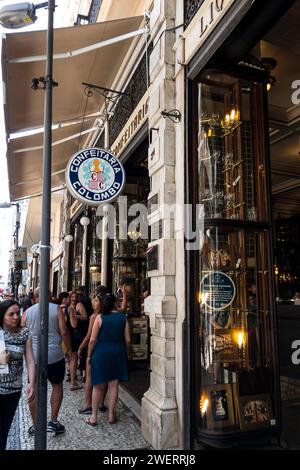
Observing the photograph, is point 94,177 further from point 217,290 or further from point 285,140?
point 285,140

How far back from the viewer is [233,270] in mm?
4770

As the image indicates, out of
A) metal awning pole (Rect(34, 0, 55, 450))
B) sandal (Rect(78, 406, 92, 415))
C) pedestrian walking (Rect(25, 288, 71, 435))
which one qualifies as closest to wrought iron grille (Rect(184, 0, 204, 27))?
metal awning pole (Rect(34, 0, 55, 450))

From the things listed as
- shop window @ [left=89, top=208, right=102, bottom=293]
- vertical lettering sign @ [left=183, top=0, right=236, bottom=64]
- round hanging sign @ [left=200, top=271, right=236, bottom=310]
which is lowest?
round hanging sign @ [left=200, top=271, right=236, bottom=310]

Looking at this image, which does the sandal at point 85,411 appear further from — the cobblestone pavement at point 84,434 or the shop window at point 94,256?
the shop window at point 94,256

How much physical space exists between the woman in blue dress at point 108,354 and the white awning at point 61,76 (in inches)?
167

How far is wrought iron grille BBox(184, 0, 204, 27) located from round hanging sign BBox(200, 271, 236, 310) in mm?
3000

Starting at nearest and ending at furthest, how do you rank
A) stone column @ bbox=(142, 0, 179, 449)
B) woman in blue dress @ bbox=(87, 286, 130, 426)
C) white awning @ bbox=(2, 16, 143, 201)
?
stone column @ bbox=(142, 0, 179, 449) < woman in blue dress @ bbox=(87, 286, 130, 426) < white awning @ bbox=(2, 16, 143, 201)

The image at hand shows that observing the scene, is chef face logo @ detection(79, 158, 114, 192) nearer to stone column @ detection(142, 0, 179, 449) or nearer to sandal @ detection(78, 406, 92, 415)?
stone column @ detection(142, 0, 179, 449)

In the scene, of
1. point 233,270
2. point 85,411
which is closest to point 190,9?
point 233,270

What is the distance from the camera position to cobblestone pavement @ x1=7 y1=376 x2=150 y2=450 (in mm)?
4398

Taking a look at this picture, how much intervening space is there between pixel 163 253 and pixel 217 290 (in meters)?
0.77

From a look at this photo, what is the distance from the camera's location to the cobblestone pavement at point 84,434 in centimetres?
440

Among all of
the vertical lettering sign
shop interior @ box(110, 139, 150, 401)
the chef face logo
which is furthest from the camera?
shop interior @ box(110, 139, 150, 401)

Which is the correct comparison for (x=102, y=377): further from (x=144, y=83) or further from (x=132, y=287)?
(x=144, y=83)
